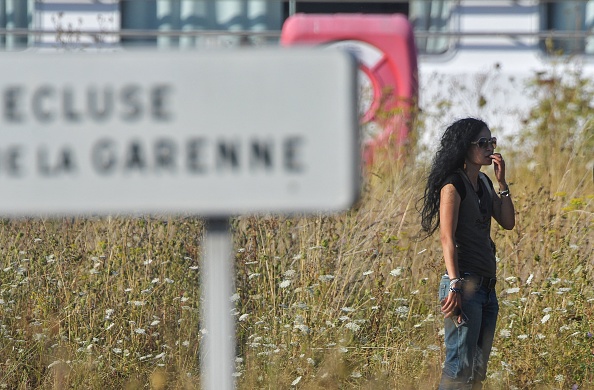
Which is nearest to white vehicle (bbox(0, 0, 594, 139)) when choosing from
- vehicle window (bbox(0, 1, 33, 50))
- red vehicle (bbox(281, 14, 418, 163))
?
vehicle window (bbox(0, 1, 33, 50))

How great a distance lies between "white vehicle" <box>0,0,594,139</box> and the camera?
905 centimetres

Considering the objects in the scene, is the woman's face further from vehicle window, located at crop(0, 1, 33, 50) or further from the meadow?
vehicle window, located at crop(0, 1, 33, 50)

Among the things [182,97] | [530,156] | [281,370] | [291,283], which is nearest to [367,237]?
[291,283]

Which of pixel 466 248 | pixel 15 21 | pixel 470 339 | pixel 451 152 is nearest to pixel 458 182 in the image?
pixel 451 152

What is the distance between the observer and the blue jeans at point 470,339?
379cm

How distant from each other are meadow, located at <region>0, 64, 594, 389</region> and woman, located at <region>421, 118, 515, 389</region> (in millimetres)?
416

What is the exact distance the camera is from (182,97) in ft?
6.00

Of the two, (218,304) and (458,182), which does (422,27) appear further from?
(218,304)

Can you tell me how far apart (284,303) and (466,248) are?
1.07 metres

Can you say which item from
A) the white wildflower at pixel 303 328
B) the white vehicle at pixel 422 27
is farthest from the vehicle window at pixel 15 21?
the white wildflower at pixel 303 328

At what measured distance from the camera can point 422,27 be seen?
9.65m

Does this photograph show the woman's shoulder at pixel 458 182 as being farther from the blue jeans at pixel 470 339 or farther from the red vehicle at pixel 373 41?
the red vehicle at pixel 373 41

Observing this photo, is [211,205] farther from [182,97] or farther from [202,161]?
[182,97]

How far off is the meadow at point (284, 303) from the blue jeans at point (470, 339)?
0.37 metres
